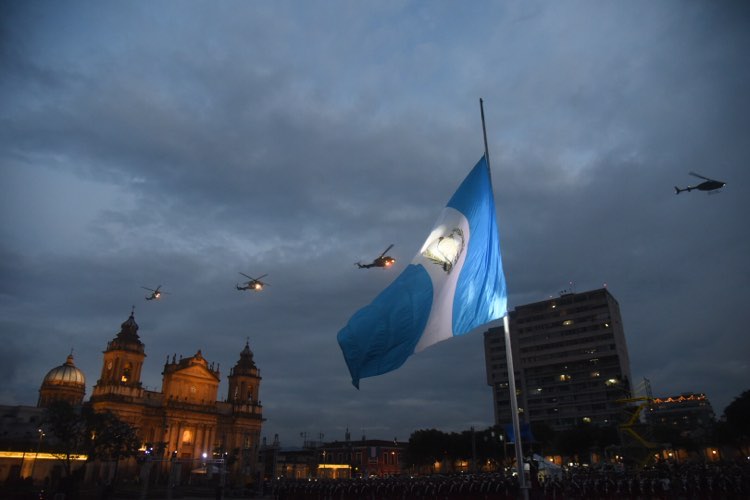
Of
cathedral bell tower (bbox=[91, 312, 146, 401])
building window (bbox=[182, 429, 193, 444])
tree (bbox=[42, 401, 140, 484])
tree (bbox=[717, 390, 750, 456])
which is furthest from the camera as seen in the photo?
building window (bbox=[182, 429, 193, 444])

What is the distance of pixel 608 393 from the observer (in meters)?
102

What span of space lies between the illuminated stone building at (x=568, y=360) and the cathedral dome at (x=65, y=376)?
273ft

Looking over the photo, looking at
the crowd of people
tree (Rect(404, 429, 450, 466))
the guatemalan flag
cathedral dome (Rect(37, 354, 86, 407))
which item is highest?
cathedral dome (Rect(37, 354, 86, 407))

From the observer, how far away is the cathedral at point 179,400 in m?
74.9

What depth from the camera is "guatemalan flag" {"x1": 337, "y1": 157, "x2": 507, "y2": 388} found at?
36.8 feet

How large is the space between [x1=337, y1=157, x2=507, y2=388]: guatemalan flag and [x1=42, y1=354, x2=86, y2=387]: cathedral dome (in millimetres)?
91379

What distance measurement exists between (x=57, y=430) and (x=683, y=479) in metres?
50.2

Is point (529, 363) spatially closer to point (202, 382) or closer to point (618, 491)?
point (202, 382)

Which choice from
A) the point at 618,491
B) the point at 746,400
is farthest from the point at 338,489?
the point at 746,400

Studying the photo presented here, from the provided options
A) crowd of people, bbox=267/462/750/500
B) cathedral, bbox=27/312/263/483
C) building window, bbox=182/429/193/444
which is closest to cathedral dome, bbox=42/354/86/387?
cathedral, bbox=27/312/263/483

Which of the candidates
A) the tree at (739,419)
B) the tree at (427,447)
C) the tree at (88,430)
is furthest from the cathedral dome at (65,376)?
the tree at (739,419)

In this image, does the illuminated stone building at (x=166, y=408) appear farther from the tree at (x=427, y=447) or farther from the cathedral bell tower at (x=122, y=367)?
the tree at (x=427, y=447)

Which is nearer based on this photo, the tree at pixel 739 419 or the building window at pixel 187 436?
the tree at pixel 739 419

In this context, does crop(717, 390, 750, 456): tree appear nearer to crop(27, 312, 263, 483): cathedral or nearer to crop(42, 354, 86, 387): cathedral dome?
crop(27, 312, 263, 483): cathedral
